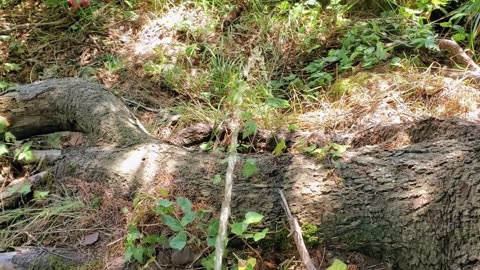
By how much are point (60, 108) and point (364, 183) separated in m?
1.59

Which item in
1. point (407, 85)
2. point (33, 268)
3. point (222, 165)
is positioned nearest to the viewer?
point (33, 268)

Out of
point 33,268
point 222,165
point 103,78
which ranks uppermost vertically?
point 222,165

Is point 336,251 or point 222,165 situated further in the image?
point 222,165

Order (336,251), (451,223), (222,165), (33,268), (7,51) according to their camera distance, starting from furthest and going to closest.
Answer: (7,51), (222,165), (33,268), (336,251), (451,223)

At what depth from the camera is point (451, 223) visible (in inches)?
50.6

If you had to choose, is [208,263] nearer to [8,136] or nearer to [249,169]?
[249,169]

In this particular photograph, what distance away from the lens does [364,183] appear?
150 cm

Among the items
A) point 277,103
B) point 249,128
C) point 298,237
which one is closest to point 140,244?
point 298,237

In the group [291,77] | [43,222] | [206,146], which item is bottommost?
[291,77]

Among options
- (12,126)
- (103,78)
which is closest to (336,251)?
(12,126)

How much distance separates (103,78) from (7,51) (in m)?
0.91

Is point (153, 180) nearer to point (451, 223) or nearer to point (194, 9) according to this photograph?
point (451, 223)

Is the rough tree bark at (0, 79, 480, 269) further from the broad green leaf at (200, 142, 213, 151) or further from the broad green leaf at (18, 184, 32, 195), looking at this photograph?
the broad green leaf at (200, 142, 213, 151)

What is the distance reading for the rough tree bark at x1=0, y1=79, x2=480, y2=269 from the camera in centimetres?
131
